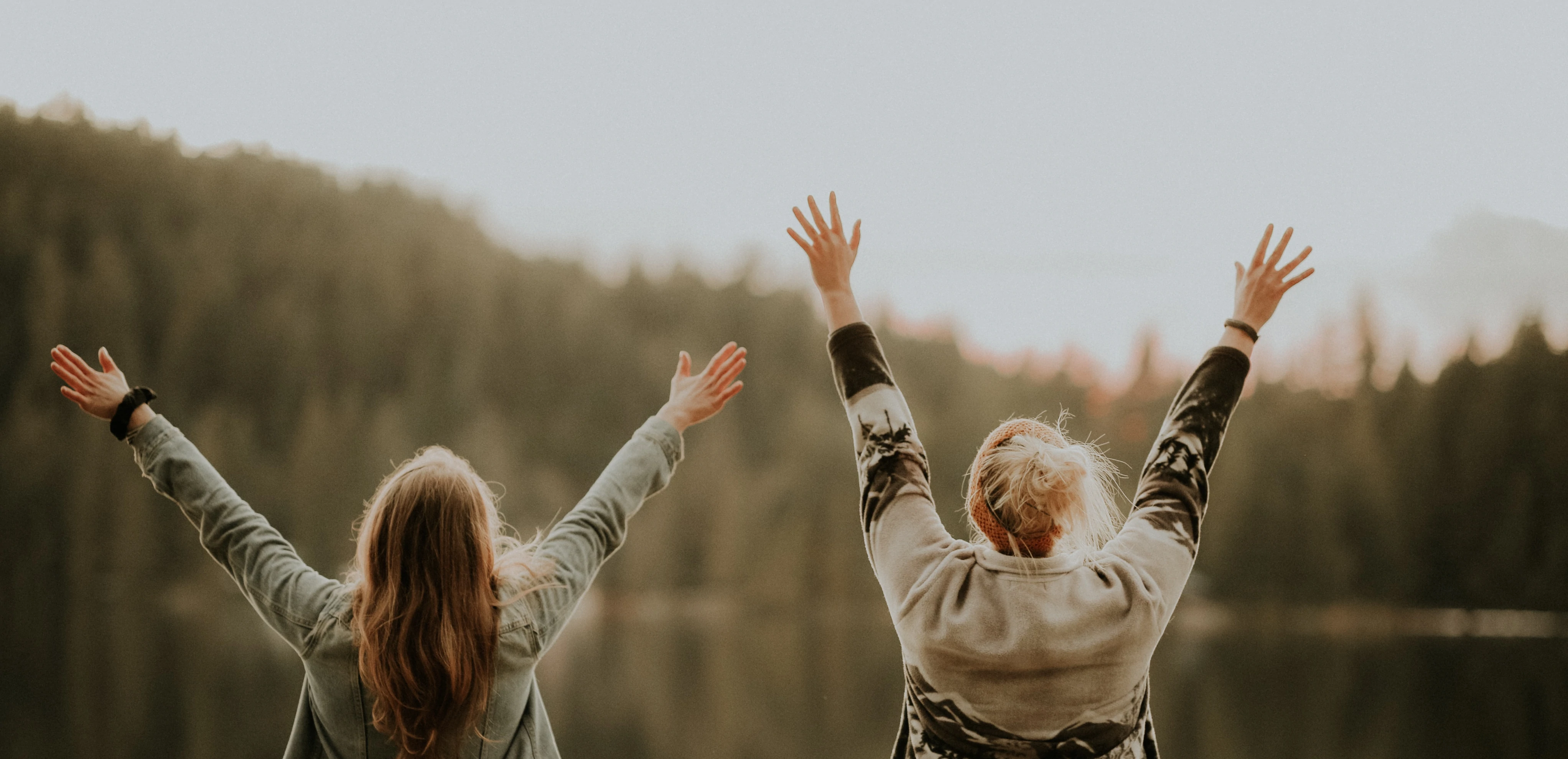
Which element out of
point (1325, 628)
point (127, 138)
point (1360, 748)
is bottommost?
point (1325, 628)

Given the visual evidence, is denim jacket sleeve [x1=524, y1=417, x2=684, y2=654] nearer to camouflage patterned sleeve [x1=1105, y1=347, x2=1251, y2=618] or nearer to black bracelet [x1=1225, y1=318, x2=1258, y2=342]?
camouflage patterned sleeve [x1=1105, y1=347, x2=1251, y2=618]

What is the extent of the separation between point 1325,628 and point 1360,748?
1212 inches

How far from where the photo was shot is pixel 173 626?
118 ft

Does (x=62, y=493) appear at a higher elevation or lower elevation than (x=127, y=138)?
lower

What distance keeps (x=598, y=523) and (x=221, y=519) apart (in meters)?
0.76

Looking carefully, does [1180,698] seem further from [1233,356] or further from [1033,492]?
[1033,492]

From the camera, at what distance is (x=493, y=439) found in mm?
62094

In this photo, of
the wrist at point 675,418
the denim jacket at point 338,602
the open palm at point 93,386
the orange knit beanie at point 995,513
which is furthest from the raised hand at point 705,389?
the open palm at point 93,386

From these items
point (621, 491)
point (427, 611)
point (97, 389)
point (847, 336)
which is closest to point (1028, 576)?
point (847, 336)

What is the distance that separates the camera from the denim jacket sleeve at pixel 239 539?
97.6 inches

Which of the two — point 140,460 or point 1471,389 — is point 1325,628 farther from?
point 140,460

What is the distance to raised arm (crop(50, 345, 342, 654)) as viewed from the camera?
8.14ft

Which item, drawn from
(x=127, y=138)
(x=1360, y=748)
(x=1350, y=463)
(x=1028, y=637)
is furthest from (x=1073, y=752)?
(x=127, y=138)

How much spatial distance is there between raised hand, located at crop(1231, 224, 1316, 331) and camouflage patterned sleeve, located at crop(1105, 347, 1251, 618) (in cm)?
16
